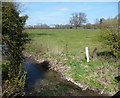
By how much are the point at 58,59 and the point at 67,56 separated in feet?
3.06

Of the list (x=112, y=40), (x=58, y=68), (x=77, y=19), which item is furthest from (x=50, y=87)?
(x=77, y=19)

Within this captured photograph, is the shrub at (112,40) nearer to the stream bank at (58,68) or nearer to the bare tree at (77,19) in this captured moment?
the stream bank at (58,68)

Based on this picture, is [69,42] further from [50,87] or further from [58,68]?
[50,87]

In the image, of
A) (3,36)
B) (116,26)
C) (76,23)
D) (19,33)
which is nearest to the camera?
(3,36)

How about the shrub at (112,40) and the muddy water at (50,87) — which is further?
the shrub at (112,40)

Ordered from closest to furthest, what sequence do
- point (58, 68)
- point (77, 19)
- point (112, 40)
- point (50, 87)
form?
1. point (50, 87)
2. point (112, 40)
3. point (58, 68)
4. point (77, 19)

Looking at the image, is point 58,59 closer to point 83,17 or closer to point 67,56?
point 67,56

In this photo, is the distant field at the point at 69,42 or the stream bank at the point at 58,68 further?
the distant field at the point at 69,42

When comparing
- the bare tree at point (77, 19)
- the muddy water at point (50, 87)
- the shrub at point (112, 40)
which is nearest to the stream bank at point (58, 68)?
the muddy water at point (50, 87)

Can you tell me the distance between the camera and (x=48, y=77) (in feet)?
27.1

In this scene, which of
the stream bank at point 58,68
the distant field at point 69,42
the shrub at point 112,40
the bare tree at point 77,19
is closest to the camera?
the stream bank at point 58,68

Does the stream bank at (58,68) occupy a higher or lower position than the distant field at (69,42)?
lower

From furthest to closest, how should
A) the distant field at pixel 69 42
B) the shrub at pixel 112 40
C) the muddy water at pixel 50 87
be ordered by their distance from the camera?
1. the distant field at pixel 69 42
2. the shrub at pixel 112 40
3. the muddy water at pixel 50 87

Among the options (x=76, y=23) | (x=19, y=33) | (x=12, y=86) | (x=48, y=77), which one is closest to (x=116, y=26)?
(x=48, y=77)
